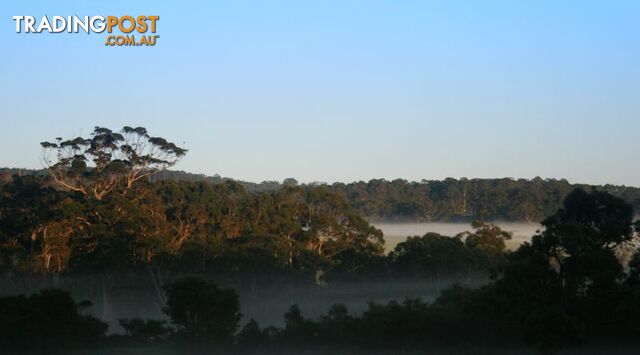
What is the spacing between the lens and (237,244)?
52.6 metres

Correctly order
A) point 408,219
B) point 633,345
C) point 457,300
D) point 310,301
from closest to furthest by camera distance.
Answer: point 633,345 → point 457,300 → point 310,301 → point 408,219

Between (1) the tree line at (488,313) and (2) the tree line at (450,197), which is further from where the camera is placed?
(2) the tree line at (450,197)

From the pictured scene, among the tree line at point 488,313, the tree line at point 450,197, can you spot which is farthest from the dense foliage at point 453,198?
the tree line at point 488,313

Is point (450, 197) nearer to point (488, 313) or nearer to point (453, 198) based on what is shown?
point (453, 198)

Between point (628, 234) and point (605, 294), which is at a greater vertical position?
point (628, 234)

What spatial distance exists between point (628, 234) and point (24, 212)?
38809mm

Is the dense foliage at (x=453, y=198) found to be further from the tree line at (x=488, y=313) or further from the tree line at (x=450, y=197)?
the tree line at (x=488, y=313)

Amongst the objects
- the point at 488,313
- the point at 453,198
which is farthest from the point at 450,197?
the point at 488,313

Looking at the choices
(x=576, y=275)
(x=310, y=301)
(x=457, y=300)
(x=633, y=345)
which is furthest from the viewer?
(x=310, y=301)

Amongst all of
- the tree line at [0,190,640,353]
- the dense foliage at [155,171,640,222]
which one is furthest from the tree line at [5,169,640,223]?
the tree line at [0,190,640,353]

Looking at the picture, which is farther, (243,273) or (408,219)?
(408,219)

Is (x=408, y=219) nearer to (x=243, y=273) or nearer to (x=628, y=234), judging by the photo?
(x=243, y=273)

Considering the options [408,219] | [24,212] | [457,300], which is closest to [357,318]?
[457,300]

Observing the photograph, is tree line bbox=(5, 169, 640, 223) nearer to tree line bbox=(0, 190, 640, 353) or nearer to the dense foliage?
the dense foliage
